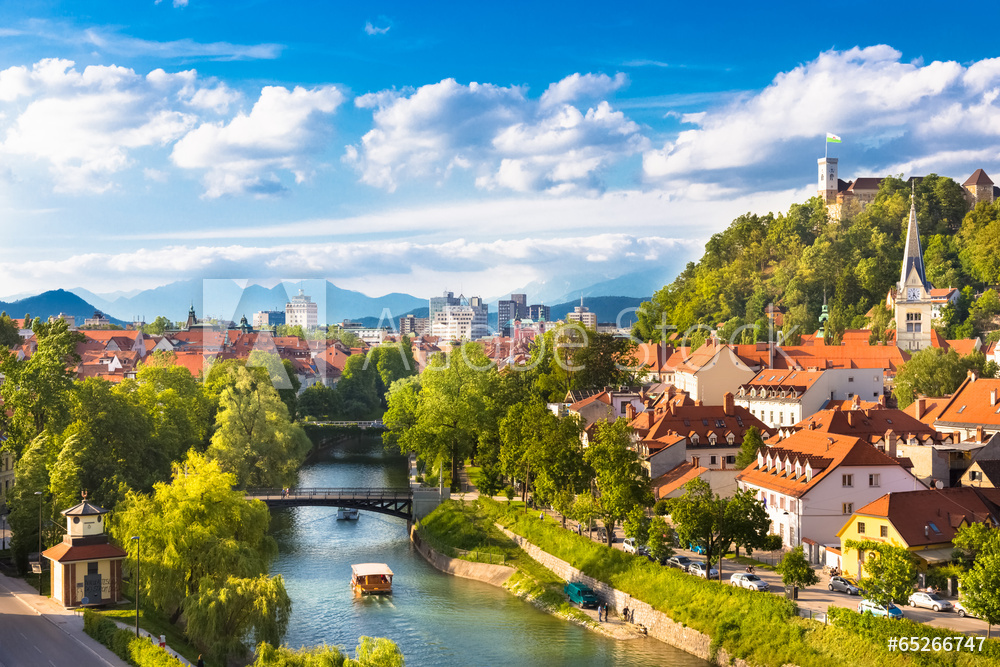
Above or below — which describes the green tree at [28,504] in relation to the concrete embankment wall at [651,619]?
above

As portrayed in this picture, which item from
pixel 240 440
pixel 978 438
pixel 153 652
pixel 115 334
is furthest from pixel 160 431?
pixel 115 334

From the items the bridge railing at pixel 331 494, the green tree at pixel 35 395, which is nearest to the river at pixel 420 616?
the bridge railing at pixel 331 494

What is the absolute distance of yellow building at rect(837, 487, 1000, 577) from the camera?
99.8 ft

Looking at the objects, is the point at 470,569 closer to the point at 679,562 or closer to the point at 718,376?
the point at 679,562

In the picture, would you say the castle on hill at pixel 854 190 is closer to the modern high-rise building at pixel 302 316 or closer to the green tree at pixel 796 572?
the modern high-rise building at pixel 302 316

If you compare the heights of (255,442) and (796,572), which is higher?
(255,442)

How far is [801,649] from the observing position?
26.3 m

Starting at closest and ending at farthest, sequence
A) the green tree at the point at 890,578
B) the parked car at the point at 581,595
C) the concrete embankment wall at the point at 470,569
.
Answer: the green tree at the point at 890,578, the parked car at the point at 581,595, the concrete embankment wall at the point at 470,569

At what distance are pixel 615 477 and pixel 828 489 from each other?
7.51 metres

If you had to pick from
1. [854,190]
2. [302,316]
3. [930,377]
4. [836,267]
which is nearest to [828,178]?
[854,190]

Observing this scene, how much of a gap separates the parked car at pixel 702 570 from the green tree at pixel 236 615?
42.5ft

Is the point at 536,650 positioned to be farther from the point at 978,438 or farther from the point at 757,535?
the point at 978,438

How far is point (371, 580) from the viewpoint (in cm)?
3678

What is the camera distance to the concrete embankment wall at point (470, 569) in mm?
39344
